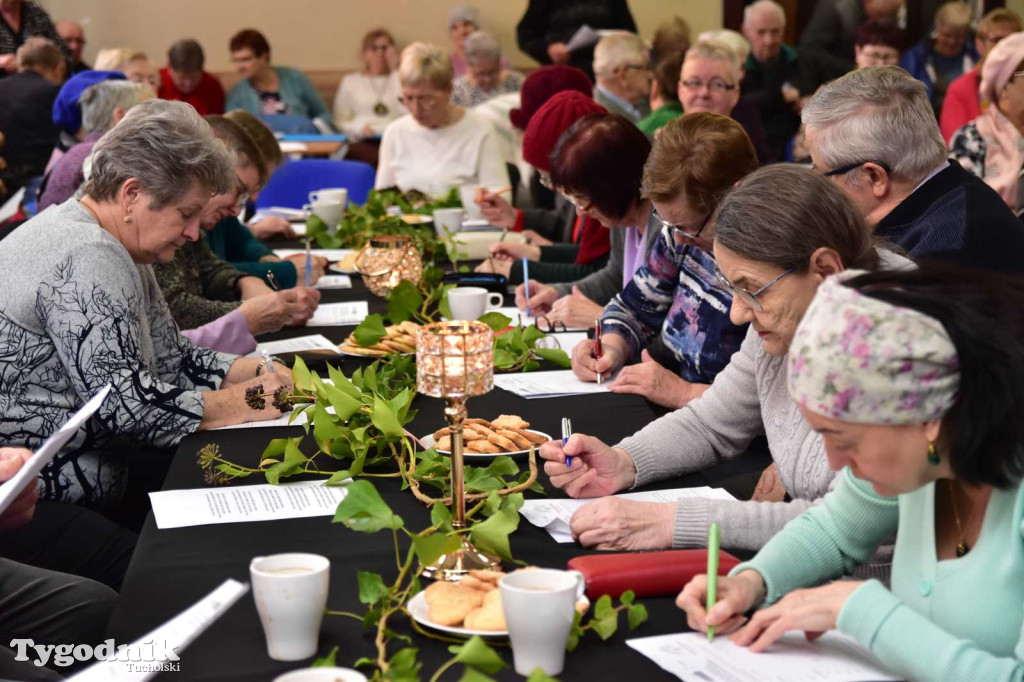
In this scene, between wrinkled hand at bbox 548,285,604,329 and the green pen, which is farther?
wrinkled hand at bbox 548,285,604,329

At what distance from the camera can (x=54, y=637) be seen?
6.43 feet

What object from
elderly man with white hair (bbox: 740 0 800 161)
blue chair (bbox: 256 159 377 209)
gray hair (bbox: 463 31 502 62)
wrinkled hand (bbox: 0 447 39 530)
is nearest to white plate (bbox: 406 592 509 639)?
wrinkled hand (bbox: 0 447 39 530)

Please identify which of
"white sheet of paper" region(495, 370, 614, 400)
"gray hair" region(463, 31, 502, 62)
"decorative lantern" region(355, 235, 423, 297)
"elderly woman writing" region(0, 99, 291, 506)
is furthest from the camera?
"gray hair" region(463, 31, 502, 62)

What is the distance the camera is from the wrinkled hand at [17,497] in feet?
6.53

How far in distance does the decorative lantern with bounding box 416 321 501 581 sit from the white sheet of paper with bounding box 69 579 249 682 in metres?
0.41

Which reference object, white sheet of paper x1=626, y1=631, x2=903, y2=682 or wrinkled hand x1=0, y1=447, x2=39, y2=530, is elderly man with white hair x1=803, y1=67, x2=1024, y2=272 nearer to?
white sheet of paper x1=626, y1=631, x2=903, y2=682

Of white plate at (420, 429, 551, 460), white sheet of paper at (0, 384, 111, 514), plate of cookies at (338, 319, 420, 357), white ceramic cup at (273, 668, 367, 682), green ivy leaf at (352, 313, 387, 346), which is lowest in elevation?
plate of cookies at (338, 319, 420, 357)

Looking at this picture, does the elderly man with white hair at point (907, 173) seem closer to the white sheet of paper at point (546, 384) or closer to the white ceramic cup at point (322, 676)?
the white sheet of paper at point (546, 384)

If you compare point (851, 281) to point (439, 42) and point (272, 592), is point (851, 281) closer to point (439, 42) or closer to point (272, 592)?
point (272, 592)

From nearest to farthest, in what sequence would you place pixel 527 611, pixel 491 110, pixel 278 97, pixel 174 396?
pixel 527 611
pixel 174 396
pixel 491 110
pixel 278 97

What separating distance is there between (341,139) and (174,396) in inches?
189

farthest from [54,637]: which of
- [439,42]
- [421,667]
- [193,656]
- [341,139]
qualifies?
[439,42]

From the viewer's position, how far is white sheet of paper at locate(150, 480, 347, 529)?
1723 millimetres

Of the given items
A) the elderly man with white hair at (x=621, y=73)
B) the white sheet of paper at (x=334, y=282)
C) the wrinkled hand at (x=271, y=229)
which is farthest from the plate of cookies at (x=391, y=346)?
the elderly man with white hair at (x=621, y=73)
